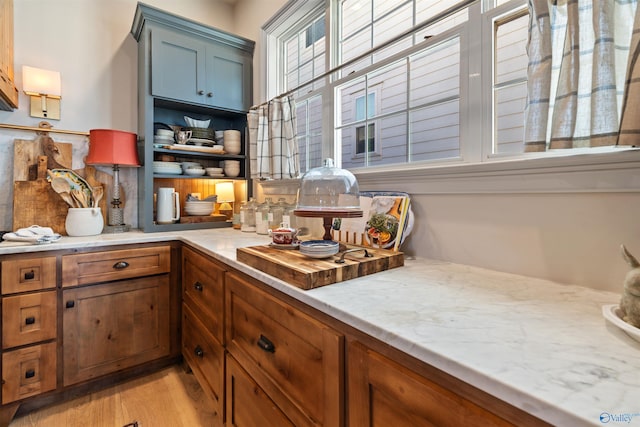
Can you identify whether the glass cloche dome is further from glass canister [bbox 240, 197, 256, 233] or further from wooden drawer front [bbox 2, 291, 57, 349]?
wooden drawer front [bbox 2, 291, 57, 349]

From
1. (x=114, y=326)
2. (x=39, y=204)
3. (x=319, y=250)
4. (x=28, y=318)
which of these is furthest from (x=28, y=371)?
(x=319, y=250)

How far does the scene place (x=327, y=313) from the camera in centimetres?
80

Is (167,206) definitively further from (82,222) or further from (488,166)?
(488,166)

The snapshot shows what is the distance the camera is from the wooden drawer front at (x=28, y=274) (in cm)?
154

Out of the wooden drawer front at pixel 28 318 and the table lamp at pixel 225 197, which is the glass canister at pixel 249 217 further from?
the wooden drawer front at pixel 28 318

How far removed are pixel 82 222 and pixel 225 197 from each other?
Answer: 1040 millimetres

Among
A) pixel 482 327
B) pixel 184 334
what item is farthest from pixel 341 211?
pixel 184 334

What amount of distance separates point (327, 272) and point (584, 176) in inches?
31.3

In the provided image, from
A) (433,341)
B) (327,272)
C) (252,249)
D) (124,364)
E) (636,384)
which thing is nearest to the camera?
(636,384)

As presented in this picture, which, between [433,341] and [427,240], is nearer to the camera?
[433,341]

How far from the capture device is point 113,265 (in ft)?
6.04

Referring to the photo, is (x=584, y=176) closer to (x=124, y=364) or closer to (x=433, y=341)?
(x=433, y=341)

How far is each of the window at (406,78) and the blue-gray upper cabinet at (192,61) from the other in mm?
283

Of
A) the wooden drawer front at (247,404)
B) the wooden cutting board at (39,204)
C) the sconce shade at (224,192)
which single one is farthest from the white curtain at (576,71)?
the wooden cutting board at (39,204)
